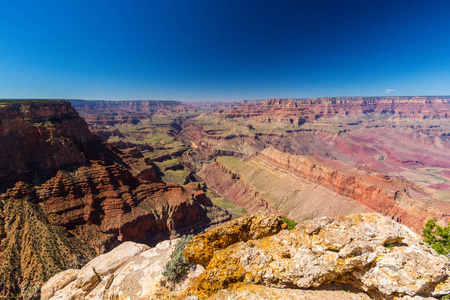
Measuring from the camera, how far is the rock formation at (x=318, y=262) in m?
8.41

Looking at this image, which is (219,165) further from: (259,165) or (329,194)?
(329,194)

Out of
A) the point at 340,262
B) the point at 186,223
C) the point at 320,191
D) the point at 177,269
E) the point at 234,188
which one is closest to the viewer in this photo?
the point at 340,262

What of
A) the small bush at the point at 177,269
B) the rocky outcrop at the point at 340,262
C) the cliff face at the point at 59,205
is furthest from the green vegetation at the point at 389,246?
the cliff face at the point at 59,205

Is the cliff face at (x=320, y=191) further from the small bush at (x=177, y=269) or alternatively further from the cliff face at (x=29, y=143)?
the cliff face at (x=29, y=143)

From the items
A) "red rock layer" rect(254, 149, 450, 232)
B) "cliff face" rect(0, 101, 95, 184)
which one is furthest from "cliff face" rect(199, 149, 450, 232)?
"cliff face" rect(0, 101, 95, 184)

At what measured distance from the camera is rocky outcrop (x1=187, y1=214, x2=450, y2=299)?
8312 mm

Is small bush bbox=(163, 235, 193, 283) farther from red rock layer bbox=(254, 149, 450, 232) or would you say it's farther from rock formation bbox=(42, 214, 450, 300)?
red rock layer bbox=(254, 149, 450, 232)

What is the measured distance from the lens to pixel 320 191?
8012 centimetres

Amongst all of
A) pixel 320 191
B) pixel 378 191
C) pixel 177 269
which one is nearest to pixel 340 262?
pixel 177 269

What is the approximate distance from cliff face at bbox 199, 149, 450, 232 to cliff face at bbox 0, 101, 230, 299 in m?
41.2

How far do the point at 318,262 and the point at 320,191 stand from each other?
80995mm

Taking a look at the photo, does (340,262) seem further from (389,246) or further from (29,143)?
(29,143)

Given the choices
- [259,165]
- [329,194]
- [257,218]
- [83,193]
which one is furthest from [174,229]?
[259,165]

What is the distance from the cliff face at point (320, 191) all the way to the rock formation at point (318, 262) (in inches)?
2697
